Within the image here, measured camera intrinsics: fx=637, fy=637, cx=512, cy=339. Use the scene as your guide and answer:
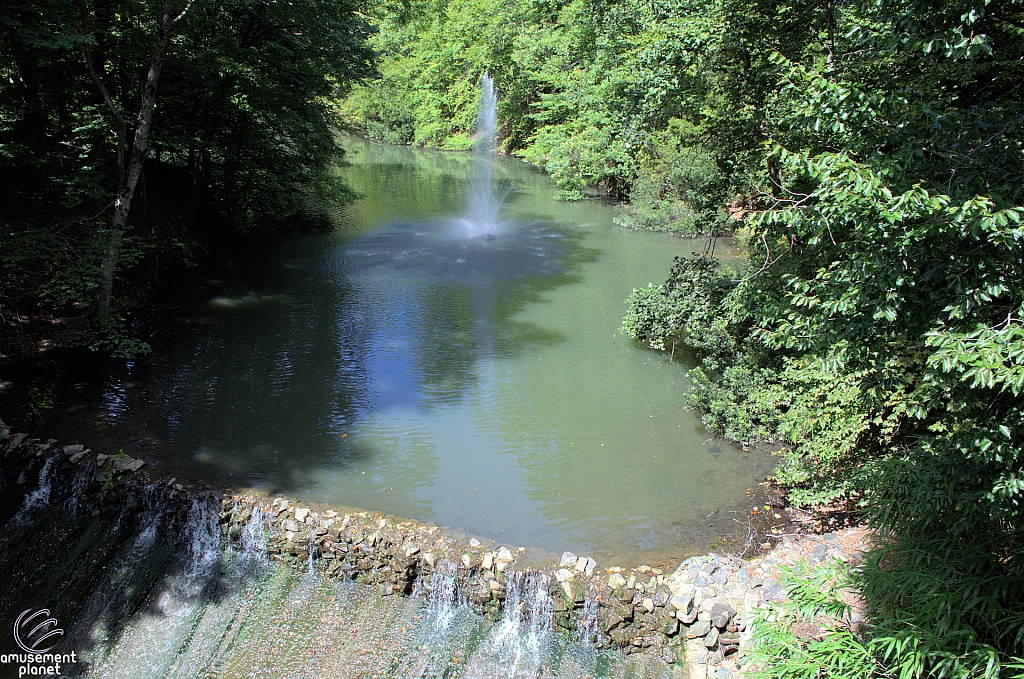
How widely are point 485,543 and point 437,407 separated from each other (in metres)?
3.05

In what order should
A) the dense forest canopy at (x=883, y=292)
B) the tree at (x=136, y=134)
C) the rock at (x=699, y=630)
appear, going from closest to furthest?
the dense forest canopy at (x=883, y=292), the rock at (x=699, y=630), the tree at (x=136, y=134)

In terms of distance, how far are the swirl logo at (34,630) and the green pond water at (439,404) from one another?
1.71 m

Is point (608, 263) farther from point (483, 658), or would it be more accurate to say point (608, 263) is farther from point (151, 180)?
point (483, 658)

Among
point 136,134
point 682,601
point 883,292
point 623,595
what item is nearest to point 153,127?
point 136,134

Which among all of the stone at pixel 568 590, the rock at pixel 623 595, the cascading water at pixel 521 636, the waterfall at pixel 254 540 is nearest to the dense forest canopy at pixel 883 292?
the rock at pixel 623 595

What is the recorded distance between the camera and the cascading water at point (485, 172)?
19703 millimetres

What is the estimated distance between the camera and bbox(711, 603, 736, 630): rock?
5.20m

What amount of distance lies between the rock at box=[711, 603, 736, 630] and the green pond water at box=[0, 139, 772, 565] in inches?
32.4

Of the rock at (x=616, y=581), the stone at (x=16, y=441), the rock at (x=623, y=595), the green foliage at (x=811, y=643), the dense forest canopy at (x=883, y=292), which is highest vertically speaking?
the dense forest canopy at (x=883, y=292)

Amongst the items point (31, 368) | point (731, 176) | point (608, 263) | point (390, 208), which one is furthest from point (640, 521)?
point (390, 208)

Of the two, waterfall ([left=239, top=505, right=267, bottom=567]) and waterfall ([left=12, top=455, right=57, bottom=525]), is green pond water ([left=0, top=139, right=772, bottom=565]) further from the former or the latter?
waterfall ([left=12, top=455, right=57, bottom=525])

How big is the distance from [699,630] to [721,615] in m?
0.22

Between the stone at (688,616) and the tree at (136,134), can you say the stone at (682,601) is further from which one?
the tree at (136,134)

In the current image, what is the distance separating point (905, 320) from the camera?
12.0 feet
